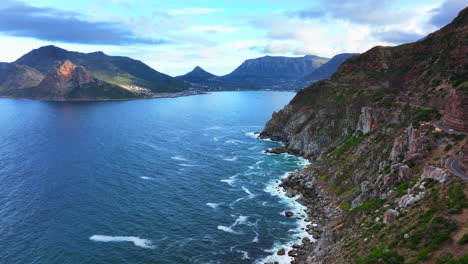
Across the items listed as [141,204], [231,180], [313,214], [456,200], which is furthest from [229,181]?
[456,200]

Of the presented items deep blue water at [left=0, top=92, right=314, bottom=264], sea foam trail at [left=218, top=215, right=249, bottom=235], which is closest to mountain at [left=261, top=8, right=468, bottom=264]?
deep blue water at [left=0, top=92, right=314, bottom=264]

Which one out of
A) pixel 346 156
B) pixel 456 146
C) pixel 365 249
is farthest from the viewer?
pixel 346 156

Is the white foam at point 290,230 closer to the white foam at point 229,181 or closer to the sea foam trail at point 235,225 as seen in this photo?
the sea foam trail at point 235,225

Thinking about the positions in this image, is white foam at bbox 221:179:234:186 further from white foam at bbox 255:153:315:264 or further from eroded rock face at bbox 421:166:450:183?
eroded rock face at bbox 421:166:450:183

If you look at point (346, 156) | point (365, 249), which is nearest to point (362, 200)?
point (365, 249)

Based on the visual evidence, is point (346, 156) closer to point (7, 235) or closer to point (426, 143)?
point (426, 143)

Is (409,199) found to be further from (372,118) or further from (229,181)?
(229,181)
